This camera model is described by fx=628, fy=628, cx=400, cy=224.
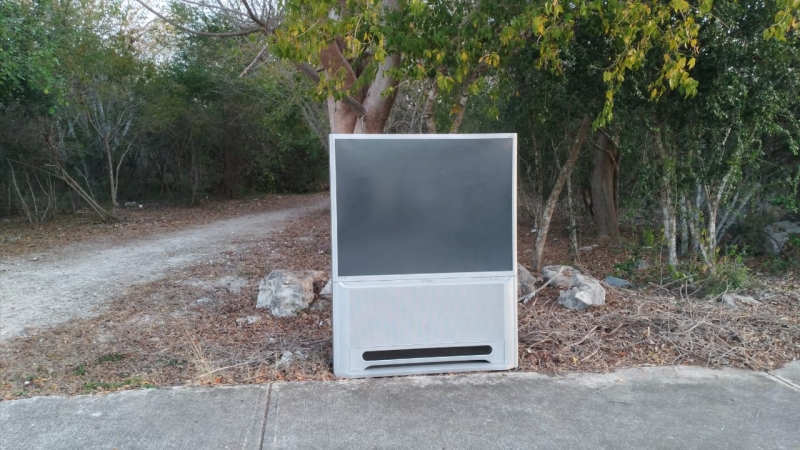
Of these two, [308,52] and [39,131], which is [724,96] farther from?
[39,131]

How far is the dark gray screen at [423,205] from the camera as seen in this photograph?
176 inches

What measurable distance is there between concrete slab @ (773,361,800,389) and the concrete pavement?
17 mm

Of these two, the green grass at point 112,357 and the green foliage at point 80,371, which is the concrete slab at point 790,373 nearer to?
the green grass at point 112,357

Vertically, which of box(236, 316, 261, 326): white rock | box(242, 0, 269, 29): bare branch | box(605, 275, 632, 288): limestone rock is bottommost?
box(236, 316, 261, 326): white rock

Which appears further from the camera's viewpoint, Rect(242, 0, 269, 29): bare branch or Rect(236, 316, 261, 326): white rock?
Rect(242, 0, 269, 29): bare branch

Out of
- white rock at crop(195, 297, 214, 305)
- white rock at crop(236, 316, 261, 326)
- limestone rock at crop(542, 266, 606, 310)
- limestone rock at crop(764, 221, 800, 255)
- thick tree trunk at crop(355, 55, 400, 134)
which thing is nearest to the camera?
limestone rock at crop(542, 266, 606, 310)

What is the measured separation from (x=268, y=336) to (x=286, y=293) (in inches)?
31.2

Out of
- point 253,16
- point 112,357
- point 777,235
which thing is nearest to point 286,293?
point 112,357

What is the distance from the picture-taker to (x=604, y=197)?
10.8 m

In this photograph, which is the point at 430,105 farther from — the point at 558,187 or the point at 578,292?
the point at 578,292

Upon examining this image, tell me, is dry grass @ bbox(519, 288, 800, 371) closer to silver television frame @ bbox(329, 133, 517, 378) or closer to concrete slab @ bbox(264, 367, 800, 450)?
concrete slab @ bbox(264, 367, 800, 450)

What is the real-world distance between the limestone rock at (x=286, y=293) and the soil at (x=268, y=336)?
11 centimetres

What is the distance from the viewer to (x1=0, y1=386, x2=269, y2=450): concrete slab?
12.1ft

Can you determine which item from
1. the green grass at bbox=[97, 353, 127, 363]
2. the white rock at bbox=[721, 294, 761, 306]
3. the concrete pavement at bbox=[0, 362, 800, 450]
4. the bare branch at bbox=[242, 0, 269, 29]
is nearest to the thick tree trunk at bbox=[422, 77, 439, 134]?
the bare branch at bbox=[242, 0, 269, 29]
